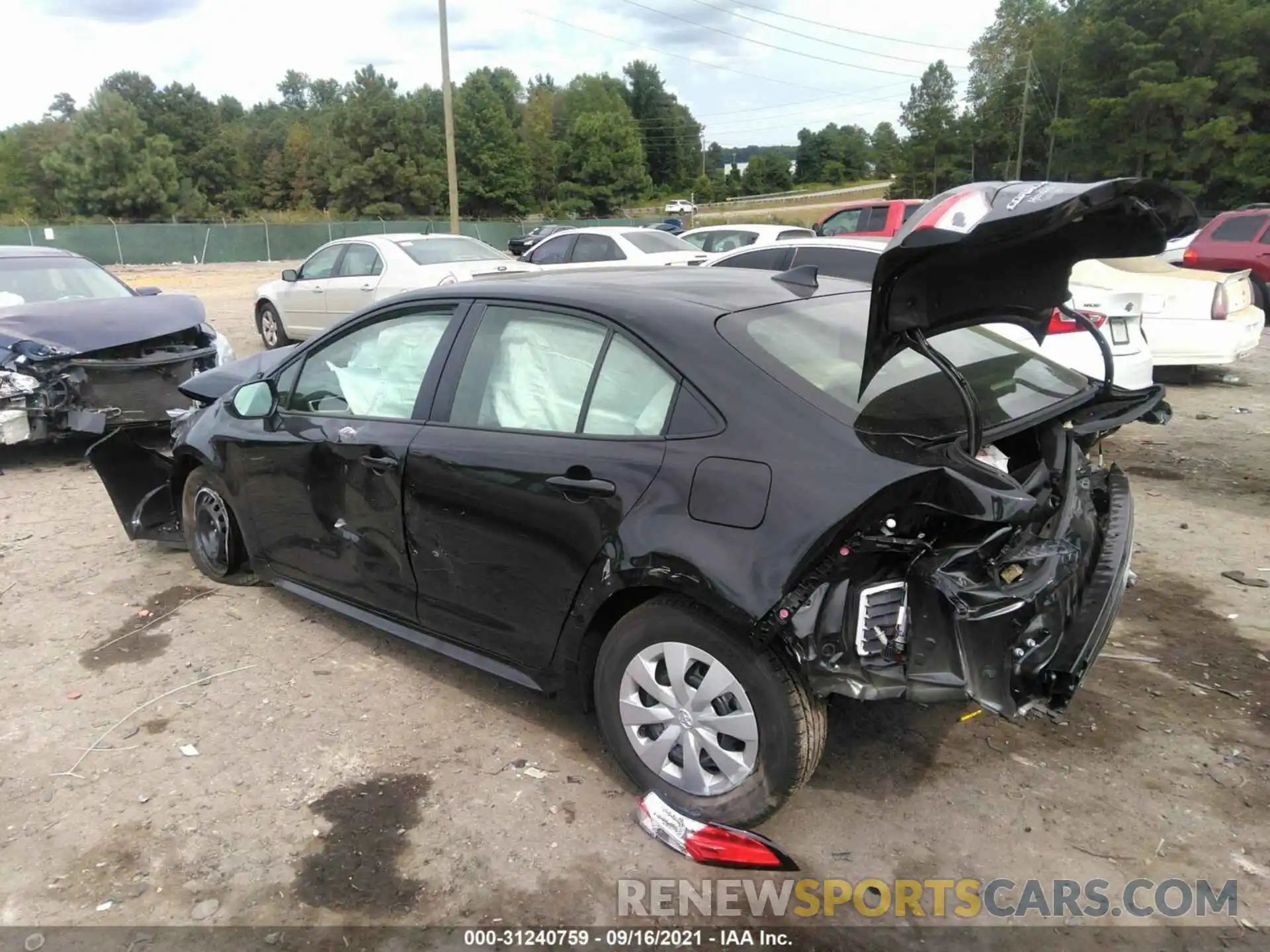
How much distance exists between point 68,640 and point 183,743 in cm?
131

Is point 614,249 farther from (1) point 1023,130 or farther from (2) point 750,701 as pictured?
(1) point 1023,130

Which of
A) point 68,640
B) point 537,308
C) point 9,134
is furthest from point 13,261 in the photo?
point 9,134

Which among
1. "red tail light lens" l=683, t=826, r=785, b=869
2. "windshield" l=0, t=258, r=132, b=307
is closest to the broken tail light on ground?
"red tail light lens" l=683, t=826, r=785, b=869

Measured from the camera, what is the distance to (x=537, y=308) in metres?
3.29

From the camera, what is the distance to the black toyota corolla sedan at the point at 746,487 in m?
2.47

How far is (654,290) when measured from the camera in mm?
3242

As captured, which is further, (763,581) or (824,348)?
(824,348)

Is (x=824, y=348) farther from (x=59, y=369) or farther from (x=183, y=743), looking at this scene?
(x=59, y=369)

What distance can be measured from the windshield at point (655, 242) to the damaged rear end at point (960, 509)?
32.8 feet

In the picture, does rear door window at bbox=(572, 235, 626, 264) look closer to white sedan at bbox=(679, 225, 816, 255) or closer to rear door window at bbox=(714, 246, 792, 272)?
white sedan at bbox=(679, 225, 816, 255)

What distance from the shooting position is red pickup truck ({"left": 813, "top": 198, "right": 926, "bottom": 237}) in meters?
13.2

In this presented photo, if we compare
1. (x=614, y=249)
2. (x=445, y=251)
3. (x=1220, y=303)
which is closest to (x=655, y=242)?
(x=614, y=249)

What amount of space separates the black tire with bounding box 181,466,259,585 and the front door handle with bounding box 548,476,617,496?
2383 mm

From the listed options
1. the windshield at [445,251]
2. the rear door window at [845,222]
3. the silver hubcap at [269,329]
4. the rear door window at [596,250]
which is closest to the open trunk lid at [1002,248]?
the windshield at [445,251]
